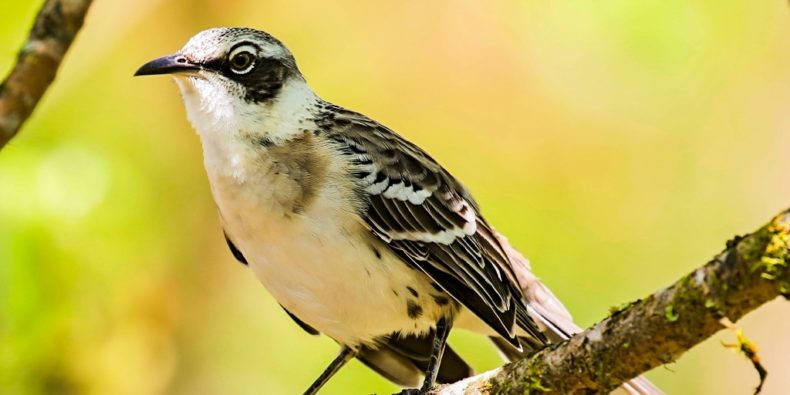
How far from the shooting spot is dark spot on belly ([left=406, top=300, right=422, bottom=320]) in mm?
5953

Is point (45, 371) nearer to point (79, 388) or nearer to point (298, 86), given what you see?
point (79, 388)

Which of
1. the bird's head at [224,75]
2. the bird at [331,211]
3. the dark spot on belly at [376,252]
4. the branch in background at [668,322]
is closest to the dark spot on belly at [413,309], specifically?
the bird at [331,211]

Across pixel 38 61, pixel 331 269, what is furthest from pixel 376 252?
pixel 38 61

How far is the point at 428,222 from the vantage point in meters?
6.22

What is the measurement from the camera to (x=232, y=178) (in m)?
5.72

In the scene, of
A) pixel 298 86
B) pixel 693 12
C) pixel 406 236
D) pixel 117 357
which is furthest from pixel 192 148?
pixel 693 12

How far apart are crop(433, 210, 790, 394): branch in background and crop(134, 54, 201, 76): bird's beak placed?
7.88ft

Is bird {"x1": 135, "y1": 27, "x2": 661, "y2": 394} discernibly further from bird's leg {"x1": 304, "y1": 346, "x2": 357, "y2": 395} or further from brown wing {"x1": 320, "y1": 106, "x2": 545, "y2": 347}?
bird's leg {"x1": 304, "y1": 346, "x2": 357, "y2": 395}

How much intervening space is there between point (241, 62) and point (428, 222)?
137cm

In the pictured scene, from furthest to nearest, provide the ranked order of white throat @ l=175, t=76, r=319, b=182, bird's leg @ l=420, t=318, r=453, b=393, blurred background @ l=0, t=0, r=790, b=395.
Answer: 1. blurred background @ l=0, t=0, r=790, b=395
2. bird's leg @ l=420, t=318, r=453, b=393
3. white throat @ l=175, t=76, r=319, b=182

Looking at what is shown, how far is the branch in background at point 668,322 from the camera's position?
3332 mm

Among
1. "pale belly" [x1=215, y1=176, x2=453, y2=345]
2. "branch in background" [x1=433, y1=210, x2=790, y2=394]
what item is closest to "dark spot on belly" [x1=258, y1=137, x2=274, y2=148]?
"pale belly" [x1=215, y1=176, x2=453, y2=345]

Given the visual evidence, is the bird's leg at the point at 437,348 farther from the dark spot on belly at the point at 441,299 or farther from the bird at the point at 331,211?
the dark spot on belly at the point at 441,299

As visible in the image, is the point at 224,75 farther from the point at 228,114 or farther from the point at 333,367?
the point at 333,367
